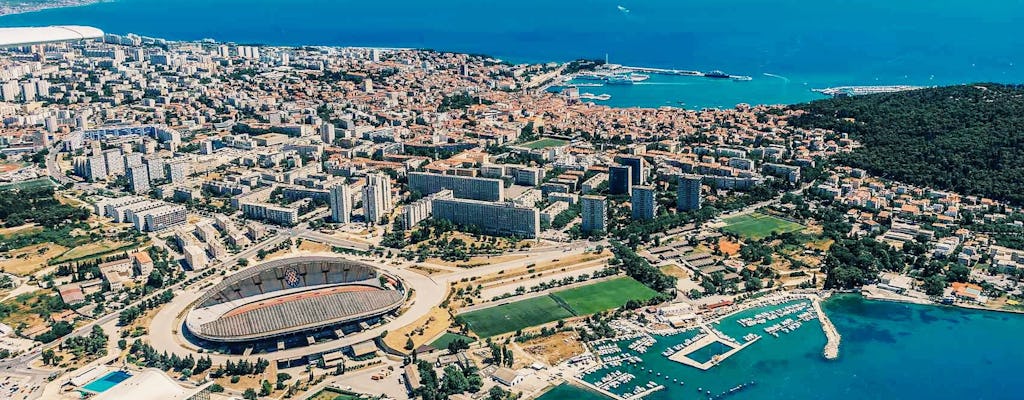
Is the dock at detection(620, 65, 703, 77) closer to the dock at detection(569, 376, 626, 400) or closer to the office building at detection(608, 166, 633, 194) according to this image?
the office building at detection(608, 166, 633, 194)

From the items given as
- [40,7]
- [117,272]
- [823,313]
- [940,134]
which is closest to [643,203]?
[823,313]

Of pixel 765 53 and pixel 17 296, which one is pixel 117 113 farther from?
pixel 765 53

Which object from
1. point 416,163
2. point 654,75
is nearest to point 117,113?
point 416,163

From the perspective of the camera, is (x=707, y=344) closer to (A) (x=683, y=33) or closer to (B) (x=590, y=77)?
(B) (x=590, y=77)

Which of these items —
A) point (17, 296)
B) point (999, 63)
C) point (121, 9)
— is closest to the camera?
point (17, 296)

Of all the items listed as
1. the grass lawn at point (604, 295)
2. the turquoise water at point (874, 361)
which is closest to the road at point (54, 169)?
the grass lawn at point (604, 295)

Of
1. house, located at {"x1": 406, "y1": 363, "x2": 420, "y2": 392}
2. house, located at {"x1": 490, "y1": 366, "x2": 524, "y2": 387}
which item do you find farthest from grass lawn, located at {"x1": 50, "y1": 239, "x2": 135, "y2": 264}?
house, located at {"x1": 490, "y1": 366, "x2": 524, "y2": 387}
